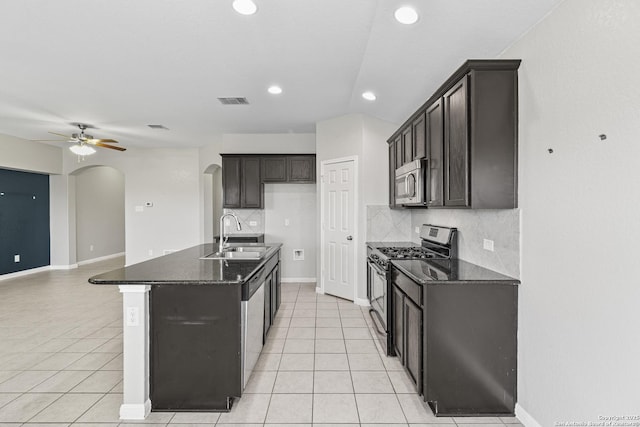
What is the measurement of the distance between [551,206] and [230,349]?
2.19m

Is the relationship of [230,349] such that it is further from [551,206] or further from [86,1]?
[86,1]

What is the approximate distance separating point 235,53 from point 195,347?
8.30 ft

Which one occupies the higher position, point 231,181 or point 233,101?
point 233,101

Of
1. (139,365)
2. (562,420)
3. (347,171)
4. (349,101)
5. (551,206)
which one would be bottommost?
(562,420)

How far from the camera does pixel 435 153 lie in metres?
2.75

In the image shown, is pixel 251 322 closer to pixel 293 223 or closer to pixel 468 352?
pixel 468 352

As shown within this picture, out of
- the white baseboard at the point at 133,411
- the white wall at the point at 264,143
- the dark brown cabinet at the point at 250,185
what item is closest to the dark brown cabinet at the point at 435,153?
the white baseboard at the point at 133,411

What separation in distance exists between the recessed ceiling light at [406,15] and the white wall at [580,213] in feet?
2.43

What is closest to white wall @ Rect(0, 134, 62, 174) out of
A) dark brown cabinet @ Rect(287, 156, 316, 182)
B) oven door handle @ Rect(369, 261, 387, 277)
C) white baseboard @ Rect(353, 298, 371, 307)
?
dark brown cabinet @ Rect(287, 156, 316, 182)

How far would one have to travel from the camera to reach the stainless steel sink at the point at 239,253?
125 inches

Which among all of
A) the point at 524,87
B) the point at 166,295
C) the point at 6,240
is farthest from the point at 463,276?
the point at 6,240

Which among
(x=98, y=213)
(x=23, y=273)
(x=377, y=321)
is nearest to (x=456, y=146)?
(x=377, y=321)

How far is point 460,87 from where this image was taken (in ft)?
7.34

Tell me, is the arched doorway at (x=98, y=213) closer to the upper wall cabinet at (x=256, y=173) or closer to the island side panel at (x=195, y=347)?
the upper wall cabinet at (x=256, y=173)
